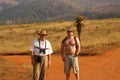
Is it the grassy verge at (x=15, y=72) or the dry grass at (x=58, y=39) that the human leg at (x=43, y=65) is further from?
the dry grass at (x=58, y=39)

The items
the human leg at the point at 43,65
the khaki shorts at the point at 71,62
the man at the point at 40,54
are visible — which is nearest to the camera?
the man at the point at 40,54

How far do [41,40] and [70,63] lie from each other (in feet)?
4.86

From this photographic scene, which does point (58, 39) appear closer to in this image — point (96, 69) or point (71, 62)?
point (96, 69)

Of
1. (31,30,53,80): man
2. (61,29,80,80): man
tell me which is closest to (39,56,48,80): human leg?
(31,30,53,80): man

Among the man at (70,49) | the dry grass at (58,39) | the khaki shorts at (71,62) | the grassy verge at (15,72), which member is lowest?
the dry grass at (58,39)

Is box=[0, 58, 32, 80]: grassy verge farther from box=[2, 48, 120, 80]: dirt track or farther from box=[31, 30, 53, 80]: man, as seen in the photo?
box=[31, 30, 53, 80]: man

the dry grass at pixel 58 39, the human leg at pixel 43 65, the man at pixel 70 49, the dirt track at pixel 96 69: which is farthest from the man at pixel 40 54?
the dry grass at pixel 58 39

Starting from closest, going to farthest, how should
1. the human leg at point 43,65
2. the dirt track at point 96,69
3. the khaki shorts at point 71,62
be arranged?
the human leg at point 43,65 < the khaki shorts at point 71,62 < the dirt track at point 96,69

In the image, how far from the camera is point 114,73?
16.1 metres

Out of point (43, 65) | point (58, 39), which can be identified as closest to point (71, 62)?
point (43, 65)

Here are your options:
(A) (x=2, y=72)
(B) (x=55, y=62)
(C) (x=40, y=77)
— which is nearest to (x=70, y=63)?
(C) (x=40, y=77)

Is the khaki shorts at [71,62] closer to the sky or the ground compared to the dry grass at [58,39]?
closer to the sky

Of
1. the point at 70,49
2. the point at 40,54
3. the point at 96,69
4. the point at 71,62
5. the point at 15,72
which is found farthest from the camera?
the point at 96,69

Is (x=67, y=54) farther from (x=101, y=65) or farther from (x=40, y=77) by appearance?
(x=101, y=65)
